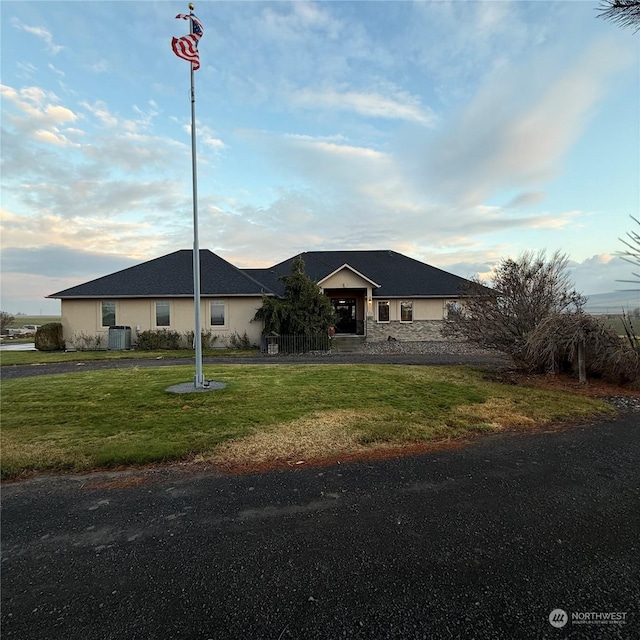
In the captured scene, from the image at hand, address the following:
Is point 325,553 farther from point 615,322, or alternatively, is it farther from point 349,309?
point 349,309

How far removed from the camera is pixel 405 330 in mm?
22734

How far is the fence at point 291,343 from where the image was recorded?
1727cm

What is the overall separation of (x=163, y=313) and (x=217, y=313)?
9.69 ft

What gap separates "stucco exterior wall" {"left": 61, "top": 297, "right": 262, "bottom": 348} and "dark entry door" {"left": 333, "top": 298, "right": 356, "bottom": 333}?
25.2 ft

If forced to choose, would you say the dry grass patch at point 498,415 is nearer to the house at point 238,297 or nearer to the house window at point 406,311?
the house at point 238,297

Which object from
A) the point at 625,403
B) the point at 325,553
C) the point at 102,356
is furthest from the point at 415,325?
the point at 325,553

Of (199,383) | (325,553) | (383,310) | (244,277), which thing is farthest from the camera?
(383,310)

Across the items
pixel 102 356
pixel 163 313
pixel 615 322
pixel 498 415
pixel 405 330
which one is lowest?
pixel 498 415

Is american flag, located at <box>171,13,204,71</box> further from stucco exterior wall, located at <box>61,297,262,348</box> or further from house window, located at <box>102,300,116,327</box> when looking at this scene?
house window, located at <box>102,300,116,327</box>

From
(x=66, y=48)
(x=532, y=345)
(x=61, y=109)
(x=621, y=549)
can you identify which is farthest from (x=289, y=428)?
(x=61, y=109)

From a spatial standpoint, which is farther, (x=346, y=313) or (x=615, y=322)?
(x=346, y=313)

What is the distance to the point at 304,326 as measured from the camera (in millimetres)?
17391

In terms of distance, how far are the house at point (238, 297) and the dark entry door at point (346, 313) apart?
0.24 feet

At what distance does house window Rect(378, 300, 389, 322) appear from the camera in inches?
904
